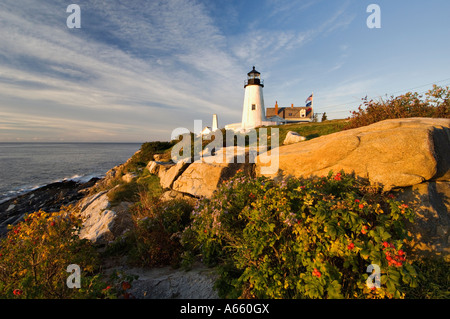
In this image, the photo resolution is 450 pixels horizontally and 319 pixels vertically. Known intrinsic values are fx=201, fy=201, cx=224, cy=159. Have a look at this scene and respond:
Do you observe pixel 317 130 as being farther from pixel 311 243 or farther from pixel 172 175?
pixel 311 243

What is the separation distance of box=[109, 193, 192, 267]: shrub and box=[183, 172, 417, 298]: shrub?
1185 mm

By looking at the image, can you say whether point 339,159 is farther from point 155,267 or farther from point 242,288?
point 155,267

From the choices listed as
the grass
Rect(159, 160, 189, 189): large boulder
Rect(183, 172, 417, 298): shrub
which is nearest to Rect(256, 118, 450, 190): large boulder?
Rect(183, 172, 417, 298): shrub

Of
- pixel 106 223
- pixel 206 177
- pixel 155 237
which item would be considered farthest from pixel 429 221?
pixel 106 223

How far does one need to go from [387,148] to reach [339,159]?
3.71 ft

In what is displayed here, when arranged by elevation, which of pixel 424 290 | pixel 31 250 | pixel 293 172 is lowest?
pixel 424 290

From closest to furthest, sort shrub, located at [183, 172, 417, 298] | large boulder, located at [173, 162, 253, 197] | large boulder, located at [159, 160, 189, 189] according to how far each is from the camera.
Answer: shrub, located at [183, 172, 417, 298] < large boulder, located at [173, 162, 253, 197] < large boulder, located at [159, 160, 189, 189]

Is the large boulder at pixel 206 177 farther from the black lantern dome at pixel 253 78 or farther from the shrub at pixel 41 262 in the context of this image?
the black lantern dome at pixel 253 78

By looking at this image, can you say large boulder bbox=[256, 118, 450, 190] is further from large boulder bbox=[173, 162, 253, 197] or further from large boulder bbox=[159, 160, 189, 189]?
large boulder bbox=[159, 160, 189, 189]

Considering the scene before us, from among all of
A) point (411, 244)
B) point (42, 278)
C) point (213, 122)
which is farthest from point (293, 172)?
point (213, 122)

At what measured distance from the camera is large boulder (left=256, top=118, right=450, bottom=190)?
Result: 191 inches

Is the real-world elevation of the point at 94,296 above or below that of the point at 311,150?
below

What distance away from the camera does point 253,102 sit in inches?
1485

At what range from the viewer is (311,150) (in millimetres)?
6453
